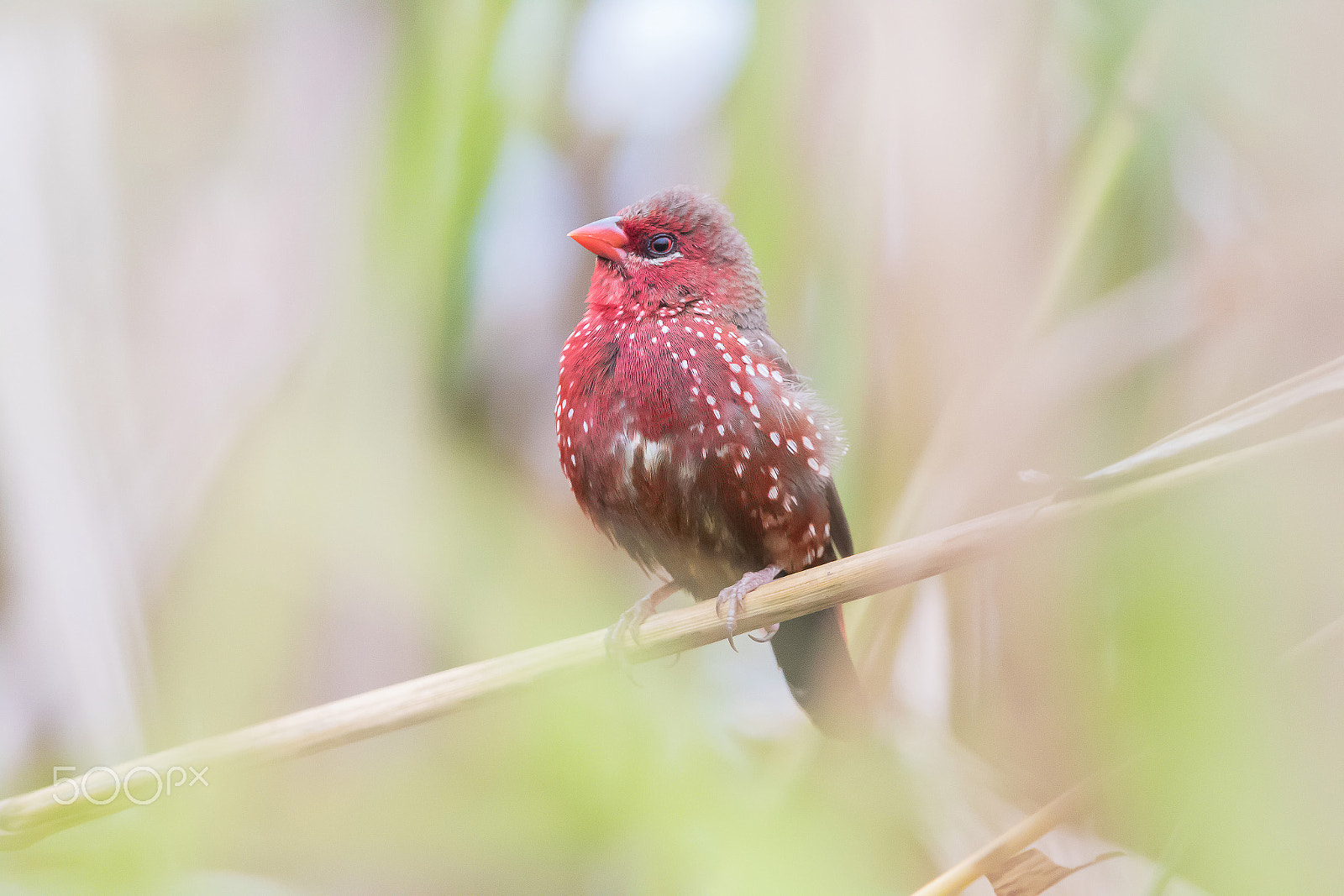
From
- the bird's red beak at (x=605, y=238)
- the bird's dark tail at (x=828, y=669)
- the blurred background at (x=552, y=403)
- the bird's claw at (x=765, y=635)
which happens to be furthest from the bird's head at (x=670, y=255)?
the bird's claw at (x=765, y=635)

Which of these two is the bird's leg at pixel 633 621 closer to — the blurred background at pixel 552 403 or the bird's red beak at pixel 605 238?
the blurred background at pixel 552 403

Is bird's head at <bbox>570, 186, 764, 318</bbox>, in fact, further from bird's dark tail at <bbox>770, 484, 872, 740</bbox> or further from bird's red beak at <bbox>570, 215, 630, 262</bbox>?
bird's dark tail at <bbox>770, 484, 872, 740</bbox>

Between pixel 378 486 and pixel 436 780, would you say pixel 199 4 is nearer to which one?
pixel 378 486

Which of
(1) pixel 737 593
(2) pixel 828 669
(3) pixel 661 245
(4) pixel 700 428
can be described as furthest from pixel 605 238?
(2) pixel 828 669

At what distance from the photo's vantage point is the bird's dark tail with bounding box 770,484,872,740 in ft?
3.81

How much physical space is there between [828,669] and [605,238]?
2.02ft

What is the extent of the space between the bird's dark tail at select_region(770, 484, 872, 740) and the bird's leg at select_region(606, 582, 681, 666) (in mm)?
162

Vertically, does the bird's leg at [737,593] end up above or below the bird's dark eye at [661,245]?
below

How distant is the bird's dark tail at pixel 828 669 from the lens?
1.16 m

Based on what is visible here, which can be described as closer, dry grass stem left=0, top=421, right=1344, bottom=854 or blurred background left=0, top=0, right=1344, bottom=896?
dry grass stem left=0, top=421, right=1344, bottom=854

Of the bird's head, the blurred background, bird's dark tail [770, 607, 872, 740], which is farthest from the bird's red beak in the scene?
bird's dark tail [770, 607, 872, 740]

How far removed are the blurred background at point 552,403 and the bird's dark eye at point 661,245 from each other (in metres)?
0.16

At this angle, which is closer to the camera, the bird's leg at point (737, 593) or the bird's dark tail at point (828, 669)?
the bird's leg at point (737, 593)

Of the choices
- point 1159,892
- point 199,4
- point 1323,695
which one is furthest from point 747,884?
point 199,4
